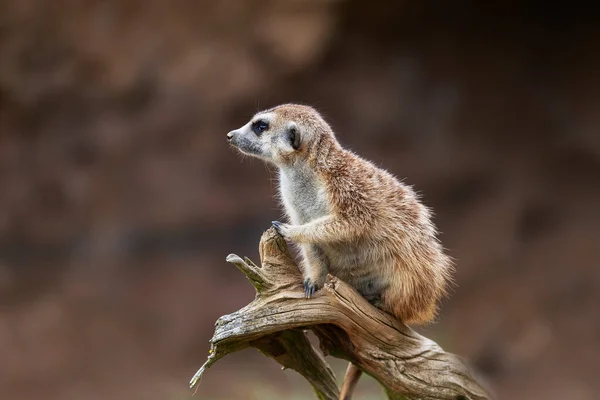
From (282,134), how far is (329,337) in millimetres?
718

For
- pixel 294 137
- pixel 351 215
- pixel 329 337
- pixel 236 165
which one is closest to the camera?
pixel 351 215

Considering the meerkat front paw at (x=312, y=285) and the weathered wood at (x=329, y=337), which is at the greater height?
the meerkat front paw at (x=312, y=285)

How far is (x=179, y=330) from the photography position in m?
6.23

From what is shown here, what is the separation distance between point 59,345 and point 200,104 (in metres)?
2.27

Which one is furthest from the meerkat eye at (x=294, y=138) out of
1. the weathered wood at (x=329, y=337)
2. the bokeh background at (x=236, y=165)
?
the bokeh background at (x=236, y=165)

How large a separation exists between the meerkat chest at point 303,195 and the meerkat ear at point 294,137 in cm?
8

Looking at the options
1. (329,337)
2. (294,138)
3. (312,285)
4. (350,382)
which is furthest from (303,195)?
(350,382)

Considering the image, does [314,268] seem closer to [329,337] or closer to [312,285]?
[312,285]

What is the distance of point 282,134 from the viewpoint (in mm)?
2537

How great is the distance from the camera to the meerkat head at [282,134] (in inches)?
99.0

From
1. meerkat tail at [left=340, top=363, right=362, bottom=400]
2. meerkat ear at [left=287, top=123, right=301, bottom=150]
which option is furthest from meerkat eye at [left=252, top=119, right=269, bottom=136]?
meerkat tail at [left=340, top=363, right=362, bottom=400]

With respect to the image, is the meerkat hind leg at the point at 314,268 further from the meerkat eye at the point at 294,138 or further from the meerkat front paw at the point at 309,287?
the meerkat eye at the point at 294,138

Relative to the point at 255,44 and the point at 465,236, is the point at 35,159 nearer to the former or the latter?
the point at 255,44

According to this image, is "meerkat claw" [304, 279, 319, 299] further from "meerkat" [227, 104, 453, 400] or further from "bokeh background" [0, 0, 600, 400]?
"bokeh background" [0, 0, 600, 400]
